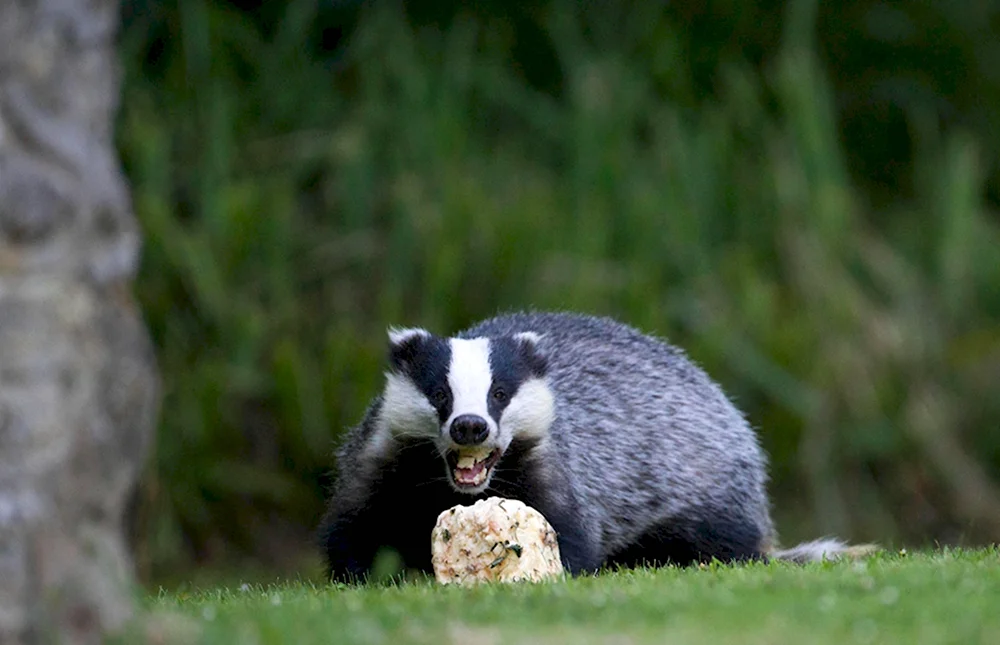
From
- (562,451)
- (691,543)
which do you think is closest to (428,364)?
(562,451)

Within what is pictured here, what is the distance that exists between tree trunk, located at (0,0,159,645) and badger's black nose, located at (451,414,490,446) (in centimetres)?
177

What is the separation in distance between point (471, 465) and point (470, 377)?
0.34 m

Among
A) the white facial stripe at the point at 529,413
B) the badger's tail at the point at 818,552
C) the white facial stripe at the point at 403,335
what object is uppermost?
the white facial stripe at the point at 403,335

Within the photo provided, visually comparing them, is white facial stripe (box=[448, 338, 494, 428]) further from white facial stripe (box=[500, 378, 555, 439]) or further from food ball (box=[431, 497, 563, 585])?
food ball (box=[431, 497, 563, 585])

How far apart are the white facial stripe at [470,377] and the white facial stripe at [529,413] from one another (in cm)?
15

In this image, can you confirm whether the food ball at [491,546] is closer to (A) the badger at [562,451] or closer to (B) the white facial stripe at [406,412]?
(A) the badger at [562,451]

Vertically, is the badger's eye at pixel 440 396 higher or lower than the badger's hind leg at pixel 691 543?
higher

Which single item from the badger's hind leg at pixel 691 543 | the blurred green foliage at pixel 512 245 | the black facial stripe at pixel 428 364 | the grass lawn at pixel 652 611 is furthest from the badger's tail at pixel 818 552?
the blurred green foliage at pixel 512 245

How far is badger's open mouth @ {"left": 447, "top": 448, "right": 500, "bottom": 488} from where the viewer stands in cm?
657

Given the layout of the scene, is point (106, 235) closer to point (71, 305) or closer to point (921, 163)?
point (71, 305)

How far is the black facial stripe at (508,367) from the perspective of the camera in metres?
6.72

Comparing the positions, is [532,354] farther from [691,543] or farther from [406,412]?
[691,543]

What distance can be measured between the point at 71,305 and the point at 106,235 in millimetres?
253

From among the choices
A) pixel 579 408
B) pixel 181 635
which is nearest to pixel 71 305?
pixel 181 635
